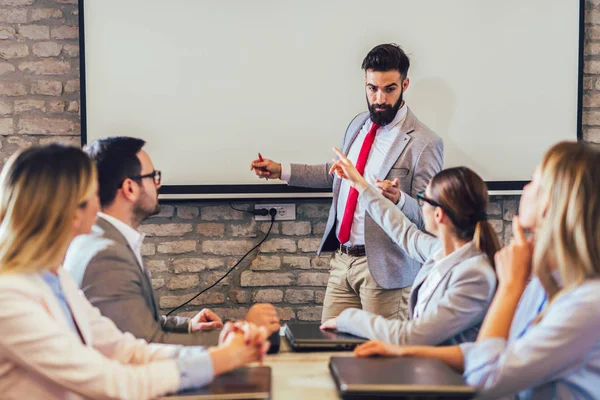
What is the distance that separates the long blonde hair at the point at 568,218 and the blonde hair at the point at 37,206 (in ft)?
3.32

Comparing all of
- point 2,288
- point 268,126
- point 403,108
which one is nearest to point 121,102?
point 268,126

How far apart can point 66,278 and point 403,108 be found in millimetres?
1850

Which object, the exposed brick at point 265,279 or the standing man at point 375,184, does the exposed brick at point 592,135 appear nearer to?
the standing man at point 375,184

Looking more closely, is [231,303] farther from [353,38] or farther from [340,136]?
[353,38]

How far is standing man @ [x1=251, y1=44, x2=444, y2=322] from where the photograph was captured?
2746 mm

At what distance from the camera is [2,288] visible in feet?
3.96

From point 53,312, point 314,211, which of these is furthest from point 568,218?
point 314,211

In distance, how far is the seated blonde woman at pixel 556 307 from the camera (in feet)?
4.24

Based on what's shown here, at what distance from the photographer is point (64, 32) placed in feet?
10.4

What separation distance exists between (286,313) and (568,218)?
219 cm

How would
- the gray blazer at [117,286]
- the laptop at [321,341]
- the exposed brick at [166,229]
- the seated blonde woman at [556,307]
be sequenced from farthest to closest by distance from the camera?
the exposed brick at [166,229]
the laptop at [321,341]
the gray blazer at [117,286]
the seated blonde woman at [556,307]

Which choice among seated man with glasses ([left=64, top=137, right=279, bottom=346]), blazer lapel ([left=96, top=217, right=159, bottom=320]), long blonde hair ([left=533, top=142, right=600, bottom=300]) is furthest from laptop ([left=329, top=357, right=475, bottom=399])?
blazer lapel ([left=96, top=217, right=159, bottom=320])

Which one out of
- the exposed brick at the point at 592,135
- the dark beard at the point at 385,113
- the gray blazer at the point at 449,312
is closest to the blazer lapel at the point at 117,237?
the gray blazer at the point at 449,312

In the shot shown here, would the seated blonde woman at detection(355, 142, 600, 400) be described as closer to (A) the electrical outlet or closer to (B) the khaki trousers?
(B) the khaki trousers
